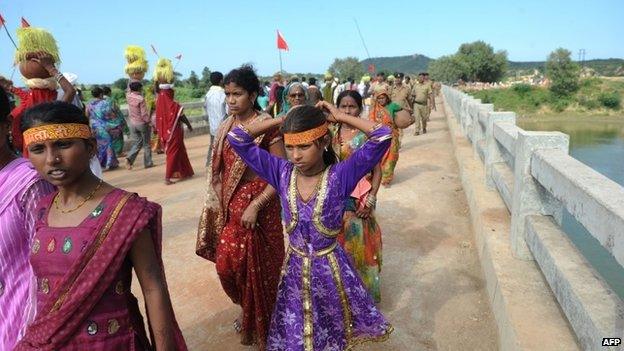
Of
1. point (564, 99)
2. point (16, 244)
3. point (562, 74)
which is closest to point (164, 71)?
point (16, 244)

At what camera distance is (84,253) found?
1.42m

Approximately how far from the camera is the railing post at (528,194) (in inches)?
117

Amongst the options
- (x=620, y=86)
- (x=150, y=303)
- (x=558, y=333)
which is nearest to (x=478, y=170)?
(x=558, y=333)

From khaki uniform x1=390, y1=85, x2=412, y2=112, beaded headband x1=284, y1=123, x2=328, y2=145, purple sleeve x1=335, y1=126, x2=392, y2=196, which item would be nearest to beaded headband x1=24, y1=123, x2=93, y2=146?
beaded headband x1=284, y1=123, x2=328, y2=145

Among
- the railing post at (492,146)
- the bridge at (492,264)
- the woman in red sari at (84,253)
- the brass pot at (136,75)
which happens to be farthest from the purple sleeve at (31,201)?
the brass pot at (136,75)

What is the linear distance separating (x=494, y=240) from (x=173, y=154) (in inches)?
235

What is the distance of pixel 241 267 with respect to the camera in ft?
9.23

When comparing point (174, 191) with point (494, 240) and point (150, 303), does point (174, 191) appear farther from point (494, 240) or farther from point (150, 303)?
point (150, 303)

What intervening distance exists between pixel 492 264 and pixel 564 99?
38433 mm

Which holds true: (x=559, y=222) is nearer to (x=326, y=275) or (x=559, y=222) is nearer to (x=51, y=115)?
(x=326, y=275)

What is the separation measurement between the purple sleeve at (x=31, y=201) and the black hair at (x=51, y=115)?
28 centimetres

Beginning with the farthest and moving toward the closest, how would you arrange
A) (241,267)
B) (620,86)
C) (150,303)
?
(620,86) → (241,267) → (150,303)

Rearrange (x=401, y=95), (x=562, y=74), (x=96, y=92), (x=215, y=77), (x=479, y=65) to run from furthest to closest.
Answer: (x=479, y=65)
(x=562, y=74)
(x=401, y=95)
(x=96, y=92)
(x=215, y=77)

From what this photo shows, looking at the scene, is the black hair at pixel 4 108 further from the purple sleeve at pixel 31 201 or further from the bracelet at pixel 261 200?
the bracelet at pixel 261 200
